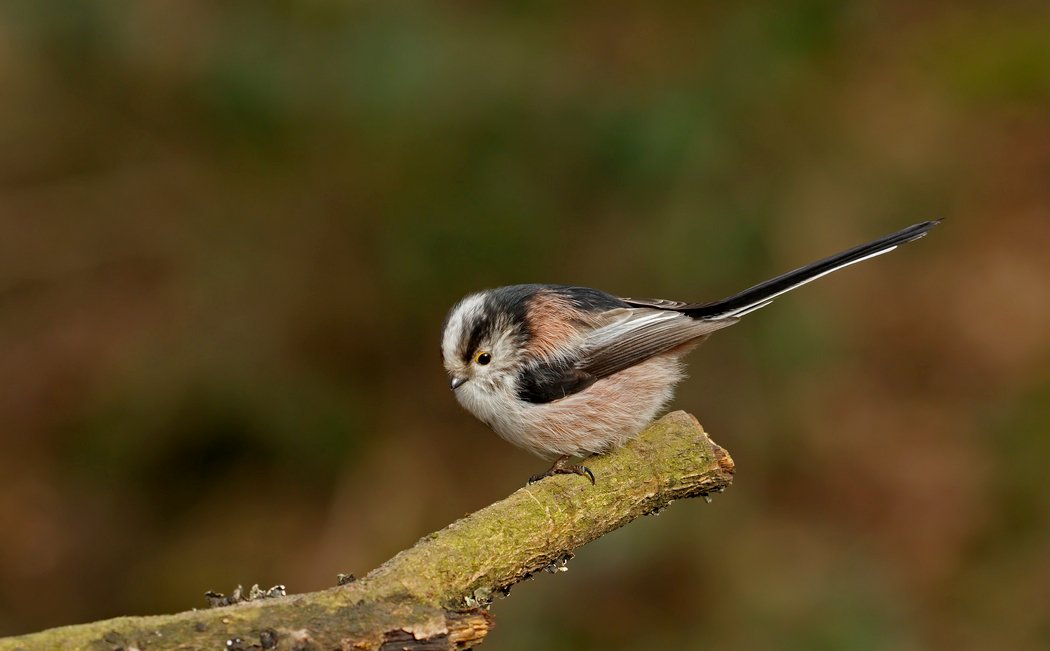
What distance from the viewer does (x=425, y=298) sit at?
7.04m

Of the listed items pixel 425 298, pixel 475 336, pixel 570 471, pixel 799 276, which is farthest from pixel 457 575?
pixel 425 298

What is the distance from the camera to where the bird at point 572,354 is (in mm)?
4125

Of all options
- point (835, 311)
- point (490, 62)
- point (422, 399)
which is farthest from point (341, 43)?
point (835, 311)

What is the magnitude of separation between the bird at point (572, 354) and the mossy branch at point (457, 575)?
287mm

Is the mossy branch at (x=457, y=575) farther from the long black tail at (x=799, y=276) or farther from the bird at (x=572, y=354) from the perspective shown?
the long black tail at (x=799, y=276)

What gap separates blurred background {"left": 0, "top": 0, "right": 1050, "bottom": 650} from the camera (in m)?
5.95

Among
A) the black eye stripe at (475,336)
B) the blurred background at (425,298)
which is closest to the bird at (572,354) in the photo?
the black eye stripe at (475,336)

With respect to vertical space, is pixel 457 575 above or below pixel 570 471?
below

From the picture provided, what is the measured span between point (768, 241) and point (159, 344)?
380 centimetres

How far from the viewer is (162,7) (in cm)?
624

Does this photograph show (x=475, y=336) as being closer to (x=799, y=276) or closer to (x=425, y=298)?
(x=799, y=276)

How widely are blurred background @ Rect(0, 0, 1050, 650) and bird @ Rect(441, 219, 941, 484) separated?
1.54 metres

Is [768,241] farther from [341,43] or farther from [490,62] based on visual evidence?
[341,43]

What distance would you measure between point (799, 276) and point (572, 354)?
3.09ft
